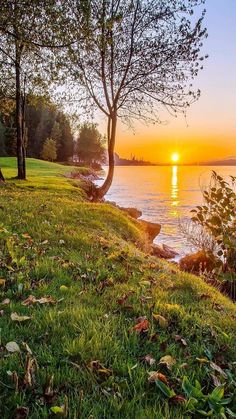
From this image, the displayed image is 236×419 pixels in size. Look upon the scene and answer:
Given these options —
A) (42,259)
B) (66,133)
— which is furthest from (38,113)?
(42,259)

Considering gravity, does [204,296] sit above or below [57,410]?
below

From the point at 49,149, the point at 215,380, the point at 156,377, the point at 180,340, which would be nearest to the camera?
the point at 156,377

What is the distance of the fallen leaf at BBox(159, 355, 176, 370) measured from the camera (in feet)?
10.4

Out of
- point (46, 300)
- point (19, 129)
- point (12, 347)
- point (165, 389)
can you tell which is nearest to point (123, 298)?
point (46, 300)

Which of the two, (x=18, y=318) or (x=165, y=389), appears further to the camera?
(x=18, y=318)

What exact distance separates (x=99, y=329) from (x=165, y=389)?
1002mm

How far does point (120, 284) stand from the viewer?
17.4 ft

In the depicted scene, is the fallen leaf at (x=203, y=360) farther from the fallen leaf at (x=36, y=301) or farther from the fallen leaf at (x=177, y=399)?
the fallen leaf at (x=36, y=301)

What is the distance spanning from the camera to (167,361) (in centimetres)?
322

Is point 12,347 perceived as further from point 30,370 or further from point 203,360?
point 203,360

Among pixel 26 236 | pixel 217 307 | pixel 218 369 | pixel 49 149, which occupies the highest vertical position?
pixel 49 149

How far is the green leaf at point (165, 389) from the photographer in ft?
9.02

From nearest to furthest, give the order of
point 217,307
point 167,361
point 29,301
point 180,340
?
point 167,361 < point 180,340 < point 29,301 < point 217,307

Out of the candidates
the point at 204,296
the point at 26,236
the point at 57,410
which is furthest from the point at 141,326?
the point at 26,236
